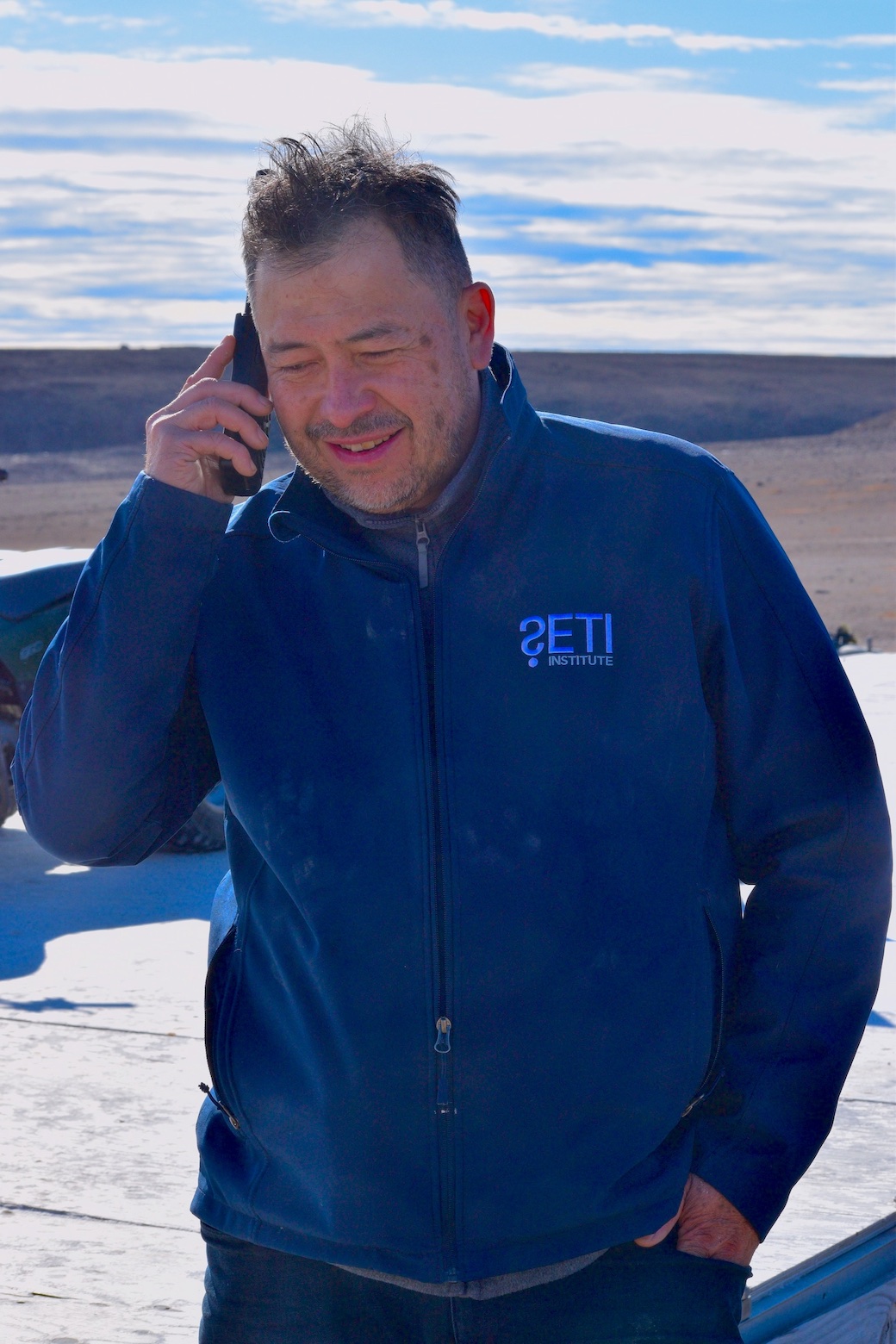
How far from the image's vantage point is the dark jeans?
1584 millimetres

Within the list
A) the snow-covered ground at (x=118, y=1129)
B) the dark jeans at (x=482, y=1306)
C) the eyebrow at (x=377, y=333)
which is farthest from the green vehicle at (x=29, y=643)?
the eyebrow at (x=377, y=333)

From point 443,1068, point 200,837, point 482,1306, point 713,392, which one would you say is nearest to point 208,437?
point 443,1068

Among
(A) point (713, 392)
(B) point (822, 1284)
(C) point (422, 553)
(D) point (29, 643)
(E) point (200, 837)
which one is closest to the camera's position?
(C) point (422, 553)

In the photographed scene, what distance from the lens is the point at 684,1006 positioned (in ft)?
5.35

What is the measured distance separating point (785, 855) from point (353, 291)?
0.76 meters

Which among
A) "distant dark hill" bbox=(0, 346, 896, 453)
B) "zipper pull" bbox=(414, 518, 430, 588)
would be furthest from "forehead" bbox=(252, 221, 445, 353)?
"distant dark hill" bbox=(0, 346, 896, 453)

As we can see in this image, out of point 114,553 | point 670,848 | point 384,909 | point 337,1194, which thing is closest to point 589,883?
point 670,848

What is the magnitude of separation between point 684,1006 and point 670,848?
0.16m

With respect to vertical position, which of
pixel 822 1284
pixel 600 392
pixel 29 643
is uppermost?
pixel 29 643

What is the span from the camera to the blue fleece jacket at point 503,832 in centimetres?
158

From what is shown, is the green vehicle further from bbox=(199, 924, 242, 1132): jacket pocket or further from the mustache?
the mustache

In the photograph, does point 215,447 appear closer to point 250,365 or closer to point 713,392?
point 250,365

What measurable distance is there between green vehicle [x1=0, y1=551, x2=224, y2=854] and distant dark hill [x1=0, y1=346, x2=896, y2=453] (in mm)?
37231

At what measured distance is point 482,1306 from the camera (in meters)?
1.59
